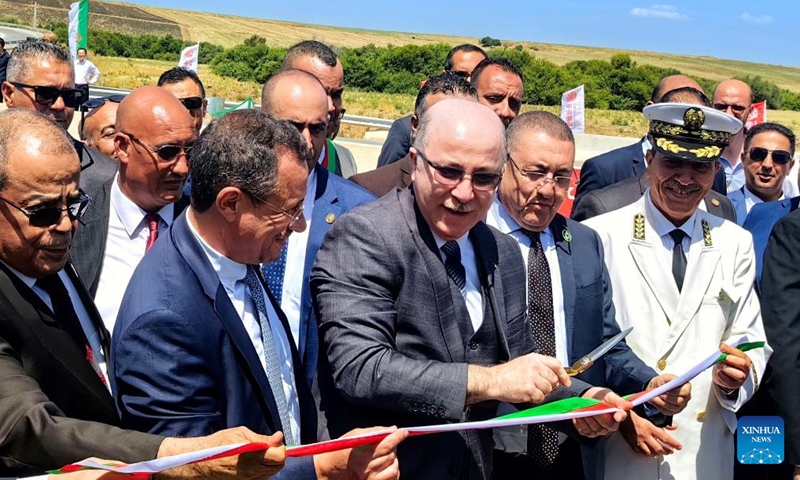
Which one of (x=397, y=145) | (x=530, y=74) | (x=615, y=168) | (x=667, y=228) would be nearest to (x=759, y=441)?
(x=667, y=228)

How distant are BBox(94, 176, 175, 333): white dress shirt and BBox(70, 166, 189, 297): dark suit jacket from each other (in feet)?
0.08

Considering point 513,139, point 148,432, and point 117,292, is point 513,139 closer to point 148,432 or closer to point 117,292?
point 117,292

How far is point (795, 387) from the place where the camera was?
162 inches

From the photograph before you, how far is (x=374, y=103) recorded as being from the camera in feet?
112

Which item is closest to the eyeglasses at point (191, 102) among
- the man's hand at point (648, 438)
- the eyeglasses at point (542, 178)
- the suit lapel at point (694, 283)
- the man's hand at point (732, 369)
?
the eyeglasses at point (542, 178)

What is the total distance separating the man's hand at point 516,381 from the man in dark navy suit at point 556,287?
41.0 inches

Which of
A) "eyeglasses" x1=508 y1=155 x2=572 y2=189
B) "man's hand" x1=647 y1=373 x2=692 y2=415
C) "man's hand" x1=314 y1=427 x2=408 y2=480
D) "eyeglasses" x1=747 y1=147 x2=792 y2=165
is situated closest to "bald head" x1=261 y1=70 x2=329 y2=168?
"eyeglasses" x1=508 y1=155 x2=572 y2=189

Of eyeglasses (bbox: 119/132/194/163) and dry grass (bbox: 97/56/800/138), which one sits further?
dry grass (bbox: 97/56/800/138)

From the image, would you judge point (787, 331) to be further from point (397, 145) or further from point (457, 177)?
point (397, 145)

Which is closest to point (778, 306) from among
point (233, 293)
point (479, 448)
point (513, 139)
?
point (513, 139)

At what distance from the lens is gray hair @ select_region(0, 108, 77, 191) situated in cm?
277

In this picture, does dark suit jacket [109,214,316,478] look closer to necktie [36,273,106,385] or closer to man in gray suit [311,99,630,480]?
necktie [36,273,106,385]

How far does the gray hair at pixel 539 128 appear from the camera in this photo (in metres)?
4.05

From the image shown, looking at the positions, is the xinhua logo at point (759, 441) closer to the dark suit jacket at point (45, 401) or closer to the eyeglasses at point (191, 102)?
the dark suit jacket at point (45, 401)
